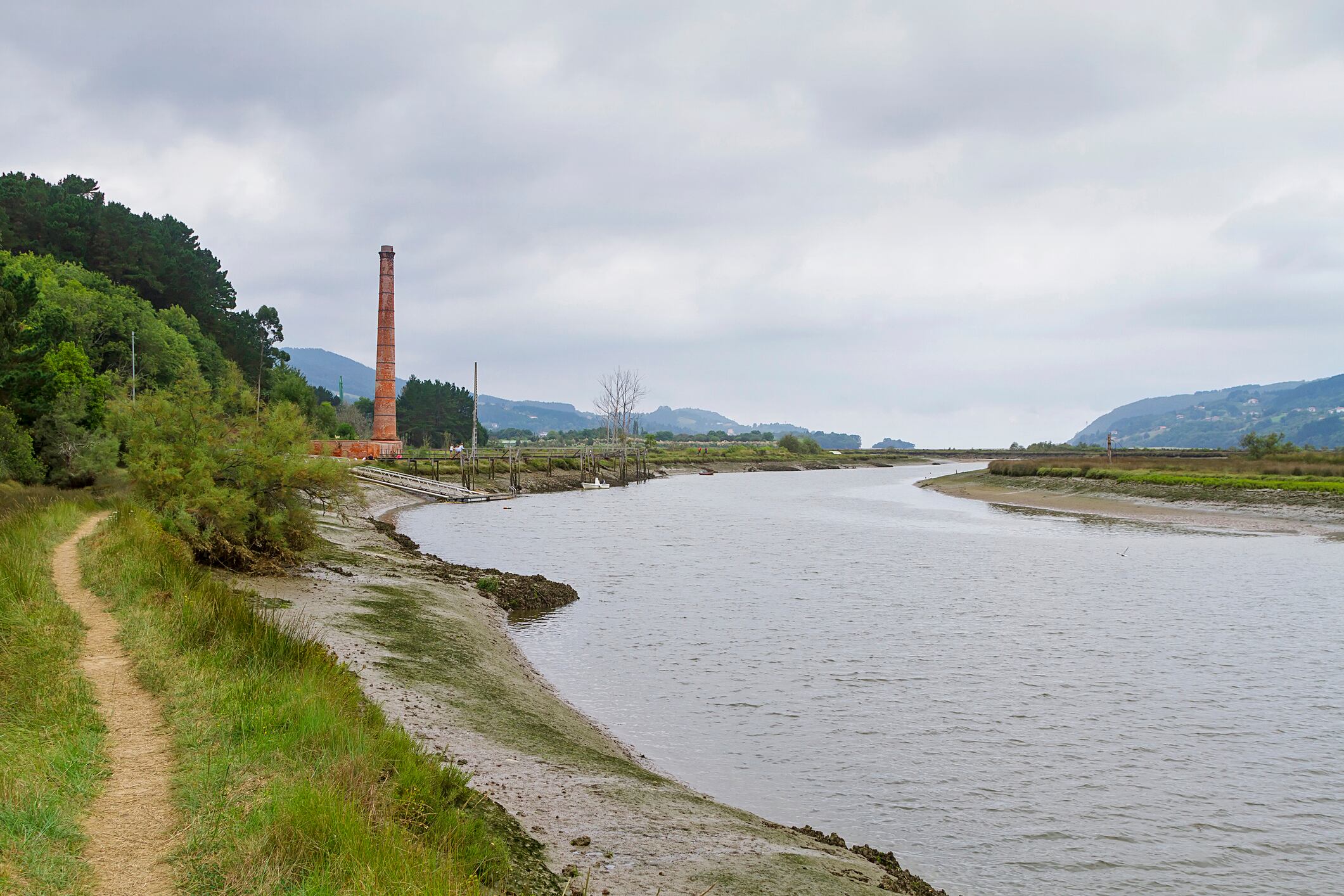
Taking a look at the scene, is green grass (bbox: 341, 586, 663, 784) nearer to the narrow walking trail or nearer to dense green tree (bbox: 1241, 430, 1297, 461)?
the narrow walking trail

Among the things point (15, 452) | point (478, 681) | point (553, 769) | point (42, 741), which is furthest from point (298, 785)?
point (15, 452)

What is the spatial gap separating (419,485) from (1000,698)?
57.2 meters

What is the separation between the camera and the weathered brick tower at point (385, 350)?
7894cm

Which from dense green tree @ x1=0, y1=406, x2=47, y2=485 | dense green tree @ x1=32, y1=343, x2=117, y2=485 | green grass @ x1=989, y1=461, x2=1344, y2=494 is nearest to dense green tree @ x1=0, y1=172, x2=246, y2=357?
dense green tree @ x1=32, y1=343, x2=117, y2=485

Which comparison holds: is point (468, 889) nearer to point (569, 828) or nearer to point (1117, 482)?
point (569, 828)

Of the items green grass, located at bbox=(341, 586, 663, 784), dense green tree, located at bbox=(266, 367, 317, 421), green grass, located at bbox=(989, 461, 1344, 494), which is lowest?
green grass, located at bbox=(341, 586, 663, 784)

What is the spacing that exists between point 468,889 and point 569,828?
9.18 ft

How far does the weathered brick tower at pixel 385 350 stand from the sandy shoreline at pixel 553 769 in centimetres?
6298

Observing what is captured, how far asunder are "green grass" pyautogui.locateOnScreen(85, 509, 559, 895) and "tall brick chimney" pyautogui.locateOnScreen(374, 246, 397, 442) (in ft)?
231

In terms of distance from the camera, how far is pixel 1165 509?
52.2 m

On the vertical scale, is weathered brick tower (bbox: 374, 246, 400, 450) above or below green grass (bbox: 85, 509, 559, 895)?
above

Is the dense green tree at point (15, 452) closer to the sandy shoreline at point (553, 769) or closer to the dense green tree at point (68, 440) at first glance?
the dense green tree at point (68, 440)

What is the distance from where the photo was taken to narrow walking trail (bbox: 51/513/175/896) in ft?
18.2

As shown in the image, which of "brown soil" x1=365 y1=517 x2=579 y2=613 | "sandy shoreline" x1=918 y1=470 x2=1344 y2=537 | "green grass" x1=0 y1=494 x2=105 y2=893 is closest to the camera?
"green grass" x1=0 y1=494 x2=105 y2=893
